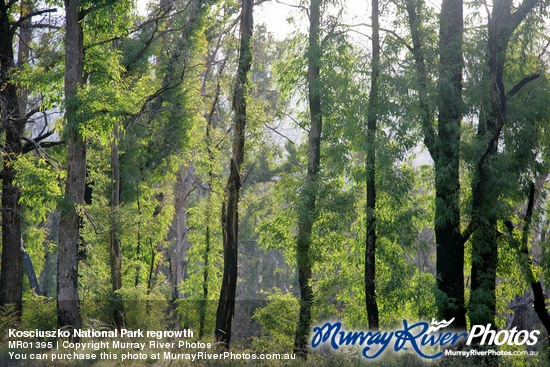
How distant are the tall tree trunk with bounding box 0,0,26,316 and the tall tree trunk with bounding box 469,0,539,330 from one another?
13.4 meters

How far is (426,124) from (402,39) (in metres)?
2.63

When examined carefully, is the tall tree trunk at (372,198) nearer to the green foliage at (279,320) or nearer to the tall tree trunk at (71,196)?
the green foliage at (279,320)

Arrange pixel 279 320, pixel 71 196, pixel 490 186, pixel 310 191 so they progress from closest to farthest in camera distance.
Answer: pixel 71 196
pixel 490 186
pixel 310 191
pixel 279 320

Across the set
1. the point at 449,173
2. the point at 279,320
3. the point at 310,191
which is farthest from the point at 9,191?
the point at 449,173

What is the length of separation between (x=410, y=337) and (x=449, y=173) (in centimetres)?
439

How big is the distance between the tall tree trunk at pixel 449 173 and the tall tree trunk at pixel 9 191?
12372 mm

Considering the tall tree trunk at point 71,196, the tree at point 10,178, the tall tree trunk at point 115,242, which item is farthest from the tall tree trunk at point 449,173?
the tree at point 10,178

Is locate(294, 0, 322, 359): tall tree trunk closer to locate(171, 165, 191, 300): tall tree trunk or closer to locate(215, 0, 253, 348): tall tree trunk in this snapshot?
locate(215, 0, 253, 348): tall tree trunk

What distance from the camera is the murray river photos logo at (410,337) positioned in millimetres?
11905

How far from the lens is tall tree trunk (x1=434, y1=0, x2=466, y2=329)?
12789 millimetres

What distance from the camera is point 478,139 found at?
1306 cm

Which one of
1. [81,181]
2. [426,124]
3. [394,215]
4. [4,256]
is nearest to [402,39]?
[426,124]

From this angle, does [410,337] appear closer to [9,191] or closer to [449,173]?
[449,173]

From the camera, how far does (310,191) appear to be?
45.8 feet
